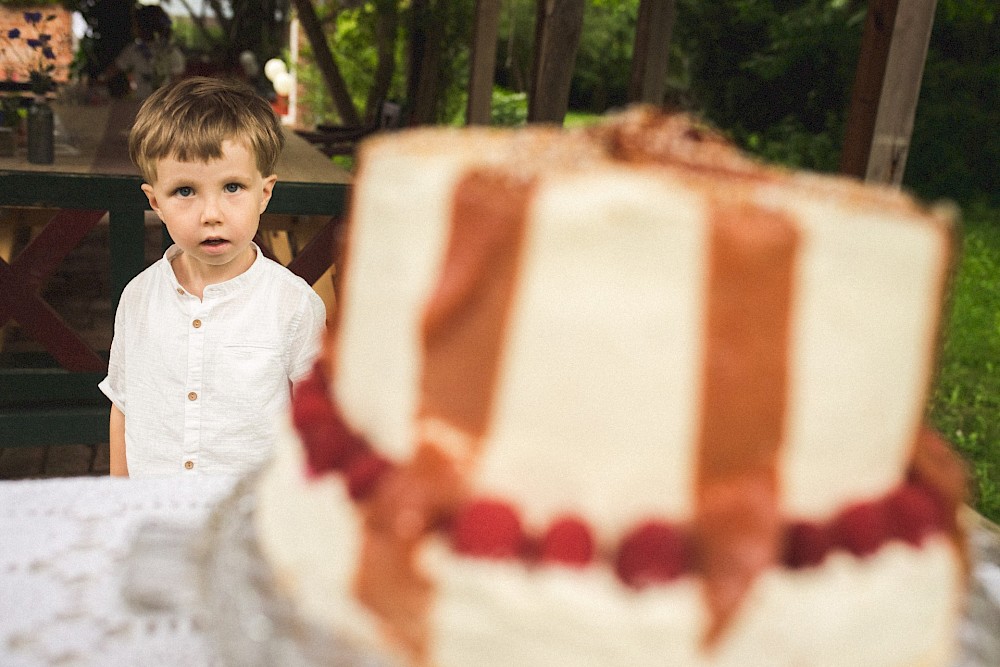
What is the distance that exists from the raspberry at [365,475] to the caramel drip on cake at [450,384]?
0.05ft

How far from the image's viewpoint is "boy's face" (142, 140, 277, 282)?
1670 mm

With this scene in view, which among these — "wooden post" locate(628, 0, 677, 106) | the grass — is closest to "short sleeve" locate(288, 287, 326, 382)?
the grass

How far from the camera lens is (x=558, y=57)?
439 cm

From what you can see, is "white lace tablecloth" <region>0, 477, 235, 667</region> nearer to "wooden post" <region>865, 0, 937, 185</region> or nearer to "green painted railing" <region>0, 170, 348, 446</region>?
"green painted railing" <region>0, 170, 348, 446</region>

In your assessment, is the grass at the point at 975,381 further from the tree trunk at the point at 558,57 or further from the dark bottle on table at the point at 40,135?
the dark bottle on table at the point at 40,135

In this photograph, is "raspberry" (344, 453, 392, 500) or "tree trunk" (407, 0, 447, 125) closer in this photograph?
"raspberry" (344, 453, 392, 500)

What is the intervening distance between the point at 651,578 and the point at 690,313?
9.3 inches

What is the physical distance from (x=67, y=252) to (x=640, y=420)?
117 inches

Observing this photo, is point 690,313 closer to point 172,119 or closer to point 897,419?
point 897,419

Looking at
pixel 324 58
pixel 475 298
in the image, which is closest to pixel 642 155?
pixel 475 298

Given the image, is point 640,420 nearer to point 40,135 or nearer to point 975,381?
point 40,135

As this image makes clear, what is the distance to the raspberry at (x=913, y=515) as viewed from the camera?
0.94m

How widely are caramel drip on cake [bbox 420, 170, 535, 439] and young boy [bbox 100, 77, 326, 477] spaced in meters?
0.95

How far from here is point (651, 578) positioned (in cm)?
80
